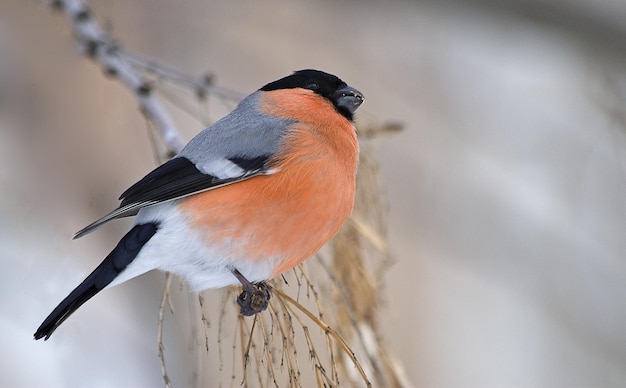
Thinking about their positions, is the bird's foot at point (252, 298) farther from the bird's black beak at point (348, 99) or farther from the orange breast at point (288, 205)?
the bird's black beak at point (348, 99)

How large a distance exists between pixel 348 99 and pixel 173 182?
33 centimetres

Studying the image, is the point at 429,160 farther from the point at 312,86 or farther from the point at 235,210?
the point at 235,210

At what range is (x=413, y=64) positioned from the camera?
230 centimetres

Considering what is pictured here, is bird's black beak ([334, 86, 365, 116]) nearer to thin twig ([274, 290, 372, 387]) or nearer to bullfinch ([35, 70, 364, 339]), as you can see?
bullfinch ([35, 70, 364, 339])

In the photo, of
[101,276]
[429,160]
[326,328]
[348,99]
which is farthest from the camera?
[429,160]

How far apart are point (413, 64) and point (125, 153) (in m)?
1.10

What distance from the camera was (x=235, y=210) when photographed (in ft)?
3.30

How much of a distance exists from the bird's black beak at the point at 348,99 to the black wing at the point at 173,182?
0.60 ft

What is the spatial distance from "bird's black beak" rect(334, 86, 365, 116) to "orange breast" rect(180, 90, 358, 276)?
82 mm

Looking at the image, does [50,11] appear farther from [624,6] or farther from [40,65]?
[624,6]

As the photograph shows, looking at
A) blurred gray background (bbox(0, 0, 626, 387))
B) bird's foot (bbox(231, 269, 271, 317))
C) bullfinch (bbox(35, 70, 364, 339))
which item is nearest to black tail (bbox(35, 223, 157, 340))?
bullfinch (bbox(35, 70, 364, 339))

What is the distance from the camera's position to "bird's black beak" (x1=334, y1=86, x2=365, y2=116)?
116cm

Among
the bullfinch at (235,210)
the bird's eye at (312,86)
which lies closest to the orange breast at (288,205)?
the bullfinch at (235,210)

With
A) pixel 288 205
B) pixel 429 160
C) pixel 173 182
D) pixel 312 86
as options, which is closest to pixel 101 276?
pixel 173 182
